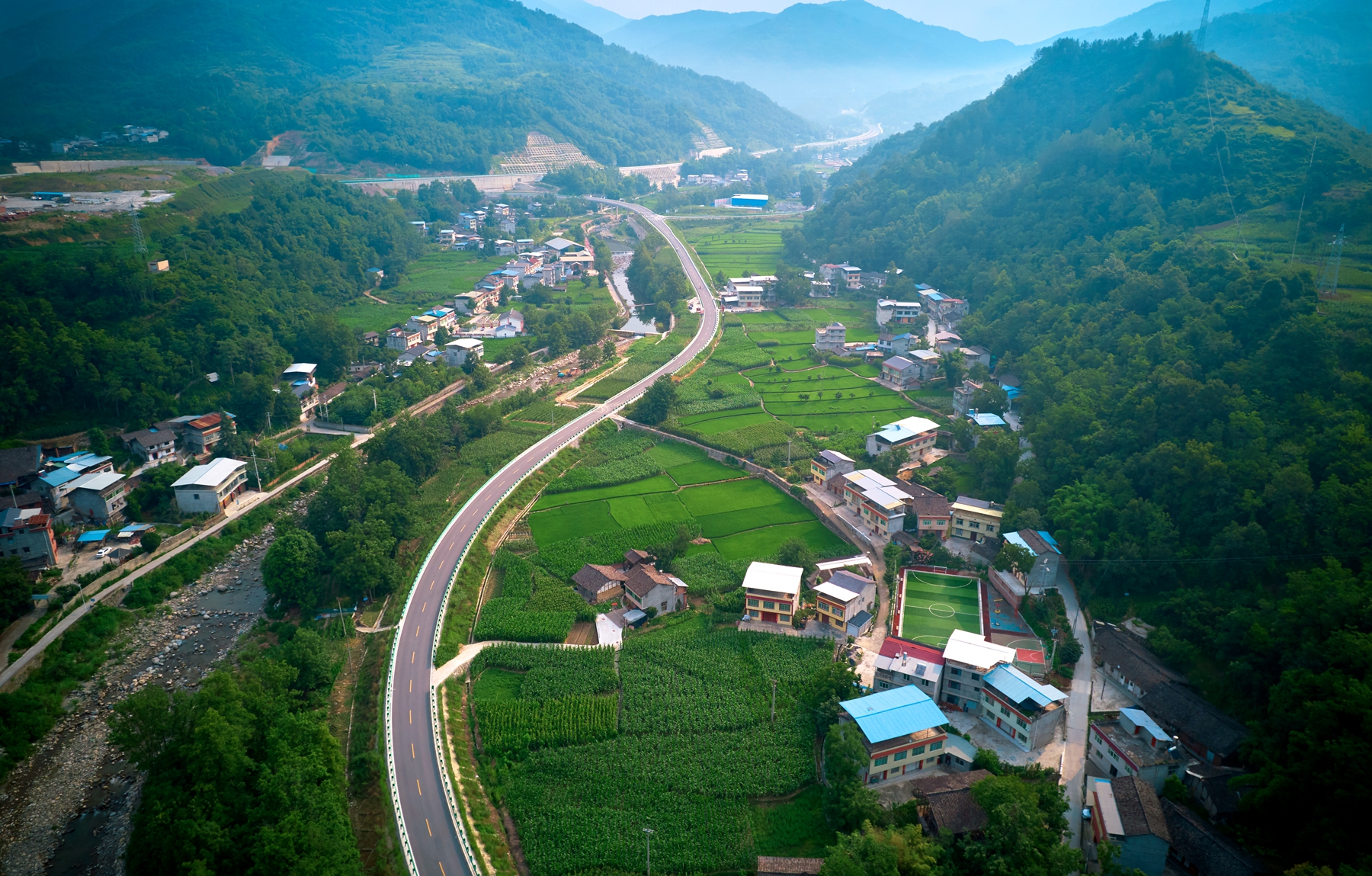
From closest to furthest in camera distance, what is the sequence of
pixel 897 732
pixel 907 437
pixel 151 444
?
pixel 897 732 < pixel 151 444 < pixel 907 437

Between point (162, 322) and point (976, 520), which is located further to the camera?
point (162, 322)

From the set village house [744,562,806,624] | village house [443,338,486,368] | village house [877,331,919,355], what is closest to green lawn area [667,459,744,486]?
village house [744,562,806,624]

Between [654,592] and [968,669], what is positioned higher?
[968,669]

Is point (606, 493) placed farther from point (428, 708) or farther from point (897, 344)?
point (897, 344)

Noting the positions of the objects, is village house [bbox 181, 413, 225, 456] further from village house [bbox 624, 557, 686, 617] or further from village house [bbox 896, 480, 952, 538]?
village house [bbox 896, 480, 952, 538]

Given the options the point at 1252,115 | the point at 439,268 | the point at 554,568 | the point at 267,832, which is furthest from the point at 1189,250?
the point at 439,268

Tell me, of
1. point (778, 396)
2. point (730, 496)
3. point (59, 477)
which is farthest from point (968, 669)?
point (59, 477)

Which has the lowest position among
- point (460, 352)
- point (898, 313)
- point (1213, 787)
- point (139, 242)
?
point (1213, 787)

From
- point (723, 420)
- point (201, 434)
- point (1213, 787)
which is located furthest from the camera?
point (723, 420)
